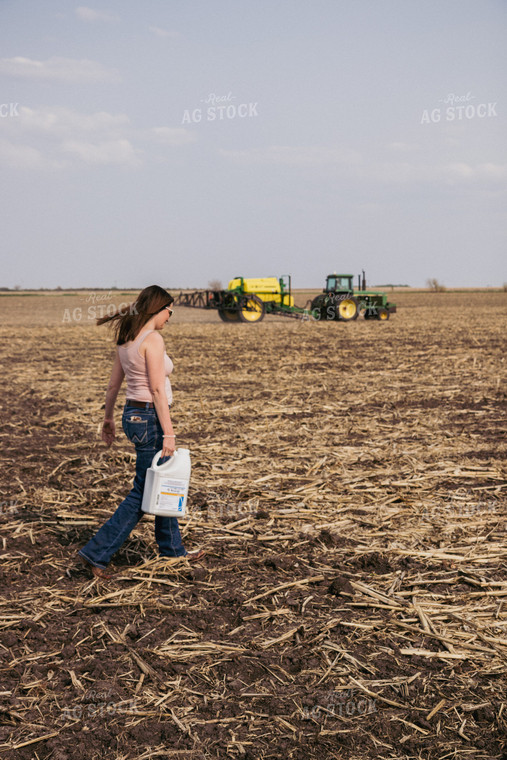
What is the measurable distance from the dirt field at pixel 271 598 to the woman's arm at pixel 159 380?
40.3 inches

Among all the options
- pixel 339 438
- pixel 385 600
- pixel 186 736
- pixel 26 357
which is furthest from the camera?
pixel 26 357

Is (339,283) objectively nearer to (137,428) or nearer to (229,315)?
(229,315)

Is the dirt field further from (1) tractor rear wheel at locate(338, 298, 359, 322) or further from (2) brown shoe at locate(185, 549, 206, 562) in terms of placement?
(1) tractor rear wheel at locate(338, 298, 359, 322)

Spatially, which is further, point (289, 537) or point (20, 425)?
point (20, 425)

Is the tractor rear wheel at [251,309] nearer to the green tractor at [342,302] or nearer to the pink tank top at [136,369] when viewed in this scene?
the green tractor at [342,302]

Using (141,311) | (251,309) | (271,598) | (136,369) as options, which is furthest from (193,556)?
(251,309)

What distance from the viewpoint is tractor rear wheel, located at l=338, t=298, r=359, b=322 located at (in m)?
30.7

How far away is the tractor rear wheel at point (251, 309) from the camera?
30188mm

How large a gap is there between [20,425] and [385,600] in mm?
6567

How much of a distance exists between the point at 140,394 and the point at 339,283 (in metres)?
27.2

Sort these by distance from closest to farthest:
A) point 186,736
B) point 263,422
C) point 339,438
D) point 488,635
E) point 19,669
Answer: point 186,736 < point 19,669 < point 488,635 < point 339,438 < point 263,422

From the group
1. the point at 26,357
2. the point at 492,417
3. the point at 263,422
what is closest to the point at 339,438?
the point at 263,422

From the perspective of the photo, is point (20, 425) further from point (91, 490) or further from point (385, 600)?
point (385, 600)

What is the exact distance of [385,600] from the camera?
13.6ft
